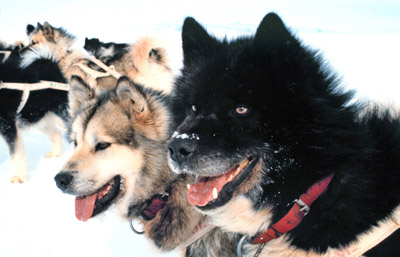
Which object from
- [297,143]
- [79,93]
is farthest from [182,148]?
[79,93]

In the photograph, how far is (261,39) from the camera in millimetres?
1447

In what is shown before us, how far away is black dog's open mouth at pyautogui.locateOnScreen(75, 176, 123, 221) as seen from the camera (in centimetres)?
212

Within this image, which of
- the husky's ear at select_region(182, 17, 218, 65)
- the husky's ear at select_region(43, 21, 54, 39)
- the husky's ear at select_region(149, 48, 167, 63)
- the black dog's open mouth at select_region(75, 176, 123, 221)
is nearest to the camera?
the husky's ear at select_region(182, 17, 218, 65)

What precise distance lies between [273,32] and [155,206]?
4.16 ft

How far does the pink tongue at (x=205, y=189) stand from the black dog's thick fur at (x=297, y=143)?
5cm

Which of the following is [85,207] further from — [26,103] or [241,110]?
[26,103]

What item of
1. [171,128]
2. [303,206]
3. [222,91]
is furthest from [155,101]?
[303,206]

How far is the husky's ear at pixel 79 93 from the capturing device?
2.48 m

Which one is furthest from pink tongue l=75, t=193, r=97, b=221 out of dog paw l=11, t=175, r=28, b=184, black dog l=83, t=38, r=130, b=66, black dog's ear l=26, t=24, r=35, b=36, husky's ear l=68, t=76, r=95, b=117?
black dog's ear l=26, t=24, r=35, b=36

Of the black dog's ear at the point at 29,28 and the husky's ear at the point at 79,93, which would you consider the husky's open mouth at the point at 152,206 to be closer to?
the husky's ear at the point at 79,93

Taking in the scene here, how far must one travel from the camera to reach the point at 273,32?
55.7 inches

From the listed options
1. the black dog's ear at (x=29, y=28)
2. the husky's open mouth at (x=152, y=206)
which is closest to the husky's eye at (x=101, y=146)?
the husky's open mouth at (x=152, y=206)

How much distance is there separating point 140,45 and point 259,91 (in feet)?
15.7

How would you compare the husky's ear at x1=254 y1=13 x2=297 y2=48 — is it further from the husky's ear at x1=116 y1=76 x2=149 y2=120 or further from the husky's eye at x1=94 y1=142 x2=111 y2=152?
the husky's eye at x1=94 y1=142 x2=111 y2=152
